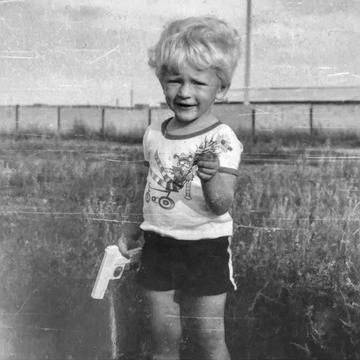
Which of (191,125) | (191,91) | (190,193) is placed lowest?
(190,193)

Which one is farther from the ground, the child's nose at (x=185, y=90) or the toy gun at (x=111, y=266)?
the child's nose at (x=185, y=90)

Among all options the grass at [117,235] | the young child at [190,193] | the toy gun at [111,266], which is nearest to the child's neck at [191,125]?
the young child at [190,193]

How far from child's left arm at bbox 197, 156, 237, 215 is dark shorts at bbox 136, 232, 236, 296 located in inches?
7.0

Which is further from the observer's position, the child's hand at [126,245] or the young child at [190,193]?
the child's hand at [126,245]

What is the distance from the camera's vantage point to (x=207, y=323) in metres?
2.62

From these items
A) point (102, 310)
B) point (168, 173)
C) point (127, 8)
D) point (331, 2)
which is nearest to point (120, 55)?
point (127, 8)

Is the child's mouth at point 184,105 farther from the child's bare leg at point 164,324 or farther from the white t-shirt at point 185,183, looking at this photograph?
the child's bare leg at point 164,324

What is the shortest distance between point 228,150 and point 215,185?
17cm

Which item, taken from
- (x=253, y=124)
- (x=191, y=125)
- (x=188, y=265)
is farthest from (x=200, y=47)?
(x=188, y=265)

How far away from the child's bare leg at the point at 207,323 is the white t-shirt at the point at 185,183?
0.28m

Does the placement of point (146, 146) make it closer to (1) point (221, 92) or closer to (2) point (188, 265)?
(1) point (221, 92)

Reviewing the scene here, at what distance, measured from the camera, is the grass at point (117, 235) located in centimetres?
269

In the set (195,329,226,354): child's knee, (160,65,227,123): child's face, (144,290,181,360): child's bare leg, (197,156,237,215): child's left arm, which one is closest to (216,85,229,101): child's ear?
(160,65,227,123): child's face

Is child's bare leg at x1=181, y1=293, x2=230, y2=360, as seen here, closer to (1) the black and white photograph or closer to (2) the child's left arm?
(1) the black and white photograph
